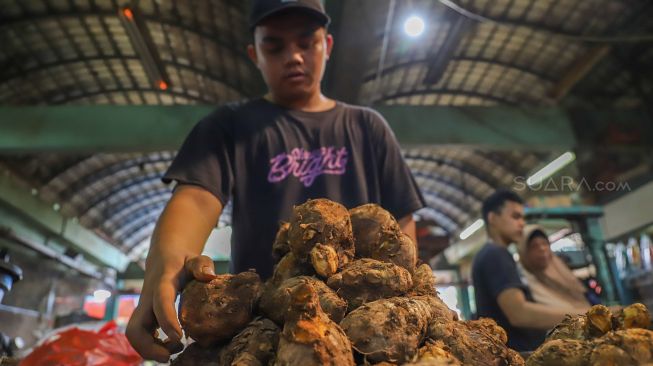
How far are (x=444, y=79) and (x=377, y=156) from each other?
8.86 m

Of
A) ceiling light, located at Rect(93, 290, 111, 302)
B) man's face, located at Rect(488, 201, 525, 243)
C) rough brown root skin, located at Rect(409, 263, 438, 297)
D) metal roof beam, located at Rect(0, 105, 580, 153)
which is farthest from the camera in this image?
ceiling light, located at Rect(93, 290, 111, 302)

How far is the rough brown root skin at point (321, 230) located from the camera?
981 millimetres

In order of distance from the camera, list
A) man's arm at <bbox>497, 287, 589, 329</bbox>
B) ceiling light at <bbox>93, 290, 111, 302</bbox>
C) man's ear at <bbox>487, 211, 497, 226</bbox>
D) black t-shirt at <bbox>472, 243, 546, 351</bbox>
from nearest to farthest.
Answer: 1. man's arm at <bbox>497, 287, 589, 329</bbox>
2. black t-shirt at <bbox>472, 243, 546, 351</bbox>
3. man's ear at <bbox>487, 211, 497, 226</bbox>
4. ceiling light at <bbox>93, 290, 111, 302</bbox>

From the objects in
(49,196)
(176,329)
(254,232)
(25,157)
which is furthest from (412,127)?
(49,196)

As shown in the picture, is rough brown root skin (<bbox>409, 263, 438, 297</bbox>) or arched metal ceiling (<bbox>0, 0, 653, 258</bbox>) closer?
rough brown root skin (<bbox>409, 263, 438, 297</bbox>)

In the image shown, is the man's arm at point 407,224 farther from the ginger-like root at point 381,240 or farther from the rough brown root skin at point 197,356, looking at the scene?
the rough brown root skin at point 197,356

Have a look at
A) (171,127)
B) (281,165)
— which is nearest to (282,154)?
(281,165)

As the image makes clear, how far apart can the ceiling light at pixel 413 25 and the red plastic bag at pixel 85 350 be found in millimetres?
5140

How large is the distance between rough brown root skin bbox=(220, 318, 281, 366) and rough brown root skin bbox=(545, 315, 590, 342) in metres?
0.57

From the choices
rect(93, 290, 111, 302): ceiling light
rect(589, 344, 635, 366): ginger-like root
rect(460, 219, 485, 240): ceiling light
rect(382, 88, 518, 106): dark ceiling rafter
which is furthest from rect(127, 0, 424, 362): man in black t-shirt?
rect(93, 290, 111, 302): ceiling light

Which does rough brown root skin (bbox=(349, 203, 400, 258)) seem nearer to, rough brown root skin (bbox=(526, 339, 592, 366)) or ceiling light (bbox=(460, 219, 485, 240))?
rough brown root skin (bbox=(526, 339, 592, 366))

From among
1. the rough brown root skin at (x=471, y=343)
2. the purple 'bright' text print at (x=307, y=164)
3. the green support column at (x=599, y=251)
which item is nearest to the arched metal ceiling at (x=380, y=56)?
the green support column at (x=599, y=251)

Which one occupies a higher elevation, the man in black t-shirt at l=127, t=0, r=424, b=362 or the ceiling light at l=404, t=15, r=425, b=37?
the ceiling light at l=404, t=15, r=425, b=37

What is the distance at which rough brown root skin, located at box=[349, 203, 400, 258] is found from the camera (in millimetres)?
1083
